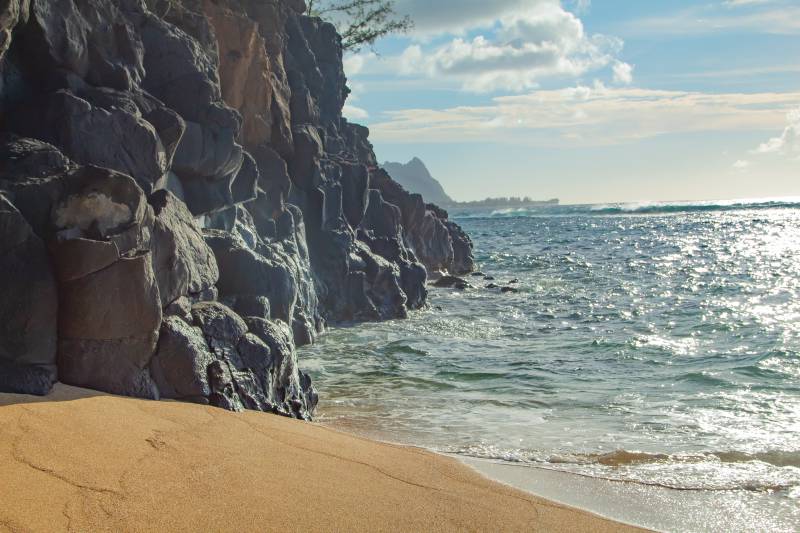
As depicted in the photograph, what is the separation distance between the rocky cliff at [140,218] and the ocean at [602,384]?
1943mm

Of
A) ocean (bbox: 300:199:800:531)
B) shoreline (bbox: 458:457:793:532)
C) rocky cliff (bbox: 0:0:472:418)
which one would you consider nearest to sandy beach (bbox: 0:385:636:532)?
shoreline (bbox: 458:457:793:532)

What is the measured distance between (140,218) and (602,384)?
27.1 feet

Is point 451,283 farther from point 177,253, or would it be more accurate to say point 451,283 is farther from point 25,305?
point 25,305

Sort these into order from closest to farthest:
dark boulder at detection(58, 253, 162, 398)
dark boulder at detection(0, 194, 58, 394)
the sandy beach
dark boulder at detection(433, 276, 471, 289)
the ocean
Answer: the sandy beach
dark boulder at detection(0, 194, 58, 394)
dark boulder at detection(58, 253, 162, 398)
the ocean
dark boulder at detection(433, 276, 471, 289)

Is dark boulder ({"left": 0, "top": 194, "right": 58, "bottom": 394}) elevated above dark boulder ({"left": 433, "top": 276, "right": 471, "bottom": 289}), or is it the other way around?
dark boulder ({"left": 0, "top": 194, "right": 58, "bottom": 394})

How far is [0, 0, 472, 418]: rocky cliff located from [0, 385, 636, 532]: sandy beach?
2.57 feet

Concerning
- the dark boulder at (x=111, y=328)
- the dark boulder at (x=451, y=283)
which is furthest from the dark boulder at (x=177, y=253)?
the dark boulder at (x=451, y=283)

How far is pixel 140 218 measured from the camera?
804cm

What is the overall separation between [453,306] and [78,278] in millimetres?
18074

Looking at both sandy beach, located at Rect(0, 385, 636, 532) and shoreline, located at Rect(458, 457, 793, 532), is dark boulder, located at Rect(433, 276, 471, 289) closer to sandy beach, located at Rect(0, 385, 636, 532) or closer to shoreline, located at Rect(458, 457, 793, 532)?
shoreline, located at Rect(458, 457, 793, 532)

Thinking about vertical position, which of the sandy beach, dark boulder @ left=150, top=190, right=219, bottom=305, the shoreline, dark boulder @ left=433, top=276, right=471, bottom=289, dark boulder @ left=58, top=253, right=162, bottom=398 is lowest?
dark boulder @ left=433, top=276, right=471, bottom=289

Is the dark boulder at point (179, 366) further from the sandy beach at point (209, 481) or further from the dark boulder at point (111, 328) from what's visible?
the sandy beach at point (209, 481)

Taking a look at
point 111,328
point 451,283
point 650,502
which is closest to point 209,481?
point 111,328

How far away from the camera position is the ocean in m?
8.27
